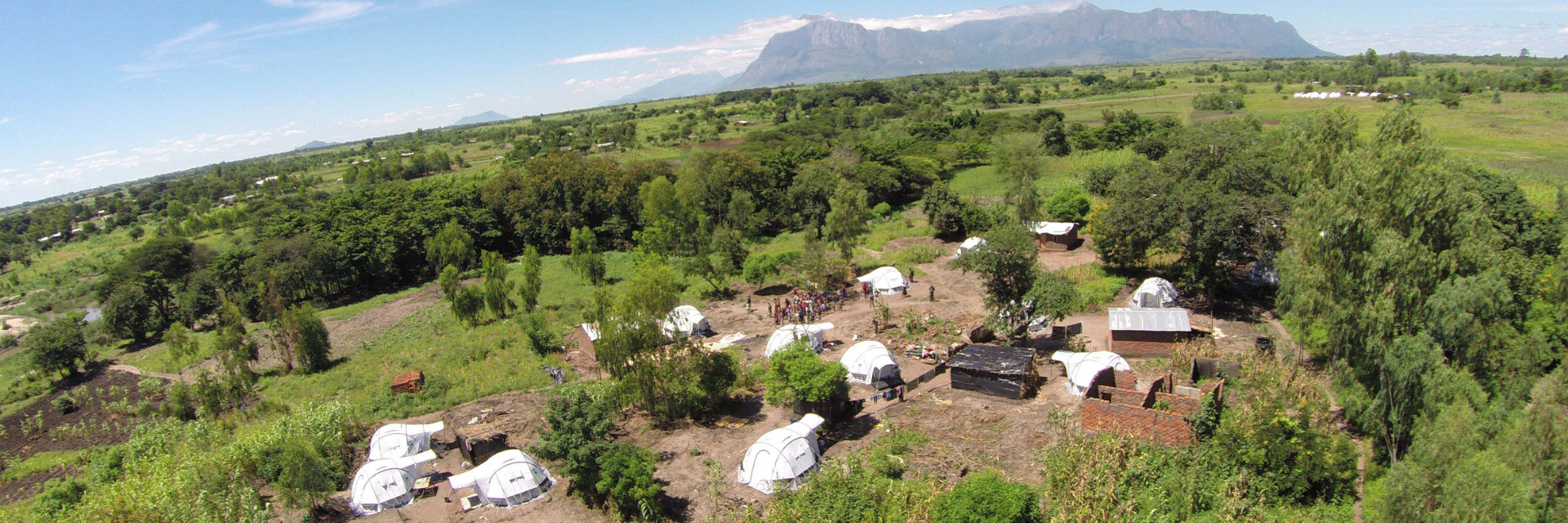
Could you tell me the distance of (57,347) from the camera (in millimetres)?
32125

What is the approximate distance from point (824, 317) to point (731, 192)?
23.4m

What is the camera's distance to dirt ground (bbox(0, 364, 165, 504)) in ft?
70.3

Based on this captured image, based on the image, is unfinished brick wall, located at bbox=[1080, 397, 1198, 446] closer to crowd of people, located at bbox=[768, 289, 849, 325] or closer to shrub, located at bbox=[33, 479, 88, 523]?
crowd of people, located at bbox=[768, 289, 849, 325]

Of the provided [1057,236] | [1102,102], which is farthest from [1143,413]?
[1102,102]

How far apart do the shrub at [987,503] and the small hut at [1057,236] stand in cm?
2644

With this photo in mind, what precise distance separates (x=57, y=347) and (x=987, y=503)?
1712 inches

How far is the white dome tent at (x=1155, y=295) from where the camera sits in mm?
25156

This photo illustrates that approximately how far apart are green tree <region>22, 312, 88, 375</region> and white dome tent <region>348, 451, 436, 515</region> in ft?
96.1

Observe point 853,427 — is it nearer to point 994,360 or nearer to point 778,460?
point 778,460

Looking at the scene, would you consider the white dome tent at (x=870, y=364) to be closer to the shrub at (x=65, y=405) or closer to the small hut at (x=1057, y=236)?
the small hut at (x=1057, y=236)

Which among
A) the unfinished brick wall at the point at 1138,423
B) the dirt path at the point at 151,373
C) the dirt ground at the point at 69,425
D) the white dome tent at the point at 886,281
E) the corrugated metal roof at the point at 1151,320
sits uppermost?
the white dome tent at the point at 886,281

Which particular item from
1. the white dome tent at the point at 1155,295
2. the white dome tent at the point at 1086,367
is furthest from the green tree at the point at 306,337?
the white dome tent at the point at 1155,295

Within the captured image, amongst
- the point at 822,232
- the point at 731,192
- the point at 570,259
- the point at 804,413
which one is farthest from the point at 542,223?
the point at 804,413

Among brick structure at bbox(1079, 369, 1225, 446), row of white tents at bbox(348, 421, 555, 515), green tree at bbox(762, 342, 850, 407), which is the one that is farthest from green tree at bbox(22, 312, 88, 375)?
brick structure at bbox(1079, 369, 1225, 446)
